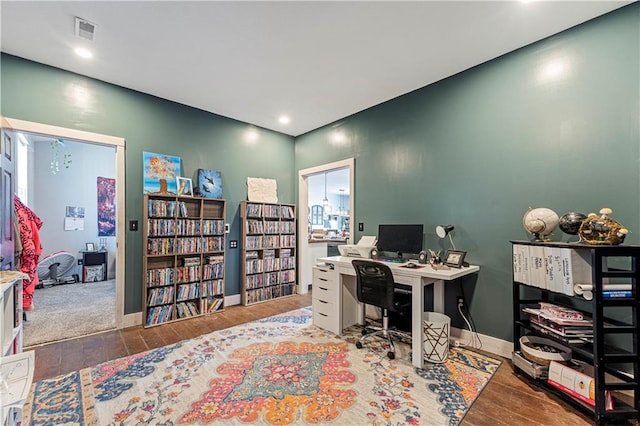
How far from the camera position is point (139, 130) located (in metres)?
3.33

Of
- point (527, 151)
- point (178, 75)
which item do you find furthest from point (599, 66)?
point (178, 75)

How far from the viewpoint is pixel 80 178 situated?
19.7 ft

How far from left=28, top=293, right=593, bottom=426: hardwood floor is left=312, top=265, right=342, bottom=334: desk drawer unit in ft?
2.66

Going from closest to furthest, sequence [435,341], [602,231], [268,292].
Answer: [602,231], [435,341], [268,292]

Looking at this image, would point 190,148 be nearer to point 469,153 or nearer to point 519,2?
point 469,153

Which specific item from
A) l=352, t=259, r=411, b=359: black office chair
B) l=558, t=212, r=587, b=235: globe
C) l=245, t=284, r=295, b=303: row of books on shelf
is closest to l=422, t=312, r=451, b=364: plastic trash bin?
l=352, t=259, r=411, b=359: black office chair

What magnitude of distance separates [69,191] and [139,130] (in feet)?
13.6

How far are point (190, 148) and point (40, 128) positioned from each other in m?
1.45

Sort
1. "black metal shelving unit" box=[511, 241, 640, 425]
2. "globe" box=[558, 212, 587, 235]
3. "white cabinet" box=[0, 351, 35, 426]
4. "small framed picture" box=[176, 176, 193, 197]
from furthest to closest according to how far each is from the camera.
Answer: "small framed picture" box=[176, 176, 193, 197] → "globe" box=[558, 212, 587, 235] → "black metal shelving unit" box=[511, 241, 640, 425] → "white cabinet" box=[0, 351, 35, 426]

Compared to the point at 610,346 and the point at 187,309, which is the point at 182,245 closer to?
the point at 187,309

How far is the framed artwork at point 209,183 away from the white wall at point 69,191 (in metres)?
3.88

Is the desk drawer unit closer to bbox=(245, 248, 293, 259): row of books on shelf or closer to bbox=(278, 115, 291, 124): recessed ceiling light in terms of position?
bbox=(245, 248, 293, 259): row of books on shelf

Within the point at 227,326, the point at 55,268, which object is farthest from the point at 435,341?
the point at 55,268

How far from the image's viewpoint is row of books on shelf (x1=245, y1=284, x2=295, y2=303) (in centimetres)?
412
